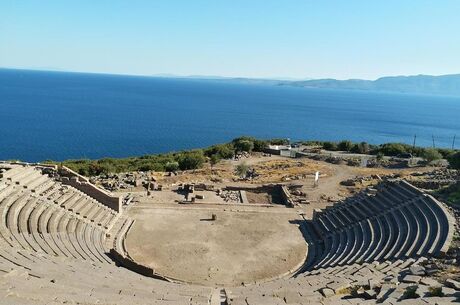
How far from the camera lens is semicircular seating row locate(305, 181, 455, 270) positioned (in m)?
19.8

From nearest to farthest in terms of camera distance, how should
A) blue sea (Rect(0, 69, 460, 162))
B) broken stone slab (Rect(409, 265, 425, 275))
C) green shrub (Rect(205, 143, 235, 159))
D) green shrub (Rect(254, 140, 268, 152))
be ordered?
broken stone slab (Rect(409, 265, 425, 275)) < green shrub (Rect(205, 143, 235, 159)) < green shrub (Rect(254, 140, 268, 152)) < blue sea (Rect(0, 69, 460, 162))

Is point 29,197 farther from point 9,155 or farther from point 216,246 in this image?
point 9,155

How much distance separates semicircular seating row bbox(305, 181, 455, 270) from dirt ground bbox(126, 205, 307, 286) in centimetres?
176

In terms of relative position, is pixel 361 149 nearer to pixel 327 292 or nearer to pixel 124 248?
pixel 124 248

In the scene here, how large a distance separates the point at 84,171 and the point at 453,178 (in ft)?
120

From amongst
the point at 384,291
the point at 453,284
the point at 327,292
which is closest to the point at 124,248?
the point at 327,292

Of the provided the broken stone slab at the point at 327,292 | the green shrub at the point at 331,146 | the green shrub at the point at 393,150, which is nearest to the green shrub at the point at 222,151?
the green shrub at the point at 331,146

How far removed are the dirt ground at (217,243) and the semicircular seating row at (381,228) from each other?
5.77 feet

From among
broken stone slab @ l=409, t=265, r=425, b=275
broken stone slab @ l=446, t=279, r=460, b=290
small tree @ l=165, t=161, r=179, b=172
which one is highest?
broken stone slab @ l=446, t=279, r=460, b=290

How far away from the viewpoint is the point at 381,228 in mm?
23672

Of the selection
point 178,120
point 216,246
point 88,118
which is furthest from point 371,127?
point 216,246

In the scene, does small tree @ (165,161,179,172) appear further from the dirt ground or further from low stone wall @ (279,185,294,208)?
the dirt ground

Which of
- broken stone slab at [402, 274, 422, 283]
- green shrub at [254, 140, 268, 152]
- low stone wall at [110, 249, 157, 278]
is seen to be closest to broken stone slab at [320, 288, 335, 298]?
broken stone slab at [402, 274, 422, 283]

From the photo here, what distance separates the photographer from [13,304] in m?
11.0
